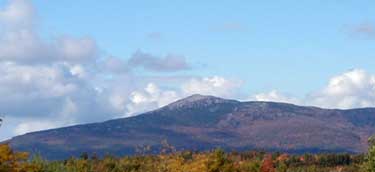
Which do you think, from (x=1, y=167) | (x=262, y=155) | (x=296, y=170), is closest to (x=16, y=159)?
(x=1, y=167)

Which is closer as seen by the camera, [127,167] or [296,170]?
[127,167]

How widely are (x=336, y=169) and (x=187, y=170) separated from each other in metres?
62.8

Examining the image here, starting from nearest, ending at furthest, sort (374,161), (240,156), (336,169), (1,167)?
(1,167), (374,161), (336,169), (240,156)

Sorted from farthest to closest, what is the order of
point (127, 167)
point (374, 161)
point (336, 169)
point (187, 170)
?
1. point (336, 169)
2. point (127, 167)
3. point (187, 170)
4. point (374, 161)

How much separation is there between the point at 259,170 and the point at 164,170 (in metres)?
24.0

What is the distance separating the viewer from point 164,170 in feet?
208

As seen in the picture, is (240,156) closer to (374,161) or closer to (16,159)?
(374,161)

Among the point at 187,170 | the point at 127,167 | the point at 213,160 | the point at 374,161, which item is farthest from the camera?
the point at 127,167

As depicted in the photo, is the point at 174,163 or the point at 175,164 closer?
the point at 175,164

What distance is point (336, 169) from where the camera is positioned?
117938 millimetres

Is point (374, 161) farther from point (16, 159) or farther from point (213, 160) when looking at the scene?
point (16, 159)

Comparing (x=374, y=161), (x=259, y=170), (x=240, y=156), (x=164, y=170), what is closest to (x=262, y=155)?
(x=240, y=156)

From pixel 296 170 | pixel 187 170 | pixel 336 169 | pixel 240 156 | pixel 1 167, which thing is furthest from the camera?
pixel 240 156

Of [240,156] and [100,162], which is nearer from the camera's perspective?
[100,162]
